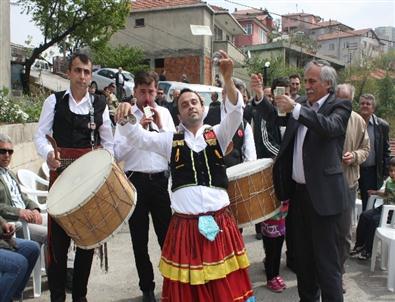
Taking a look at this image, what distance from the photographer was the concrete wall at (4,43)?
1021cm

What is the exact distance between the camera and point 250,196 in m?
3.69

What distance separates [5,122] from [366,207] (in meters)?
5.01

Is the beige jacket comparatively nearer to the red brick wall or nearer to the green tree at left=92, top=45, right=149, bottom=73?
the green tree at left=92, top=45, right=149, bottom=73

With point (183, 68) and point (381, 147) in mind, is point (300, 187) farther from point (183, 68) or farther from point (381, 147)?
point (183, 68)

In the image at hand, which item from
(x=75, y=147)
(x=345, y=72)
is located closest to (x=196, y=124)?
(x=75, y=147)

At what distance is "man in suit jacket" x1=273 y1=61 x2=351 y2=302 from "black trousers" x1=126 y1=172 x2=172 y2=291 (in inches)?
37.4

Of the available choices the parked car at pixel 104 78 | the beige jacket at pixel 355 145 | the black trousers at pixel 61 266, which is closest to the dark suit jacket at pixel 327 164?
the beige jacket at pixel 355 145

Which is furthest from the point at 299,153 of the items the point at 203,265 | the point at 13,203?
the point at 13,203

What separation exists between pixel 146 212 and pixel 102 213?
953mm

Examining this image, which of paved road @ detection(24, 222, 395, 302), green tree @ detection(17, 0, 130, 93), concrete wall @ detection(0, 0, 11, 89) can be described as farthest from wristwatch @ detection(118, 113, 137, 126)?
green tree @ detection(17, 0, 130, 93)

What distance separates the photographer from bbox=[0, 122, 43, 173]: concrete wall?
6602 mm

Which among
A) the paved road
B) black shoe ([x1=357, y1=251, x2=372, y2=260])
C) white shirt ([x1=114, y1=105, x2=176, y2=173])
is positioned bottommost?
the paved road

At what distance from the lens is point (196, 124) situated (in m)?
3.44

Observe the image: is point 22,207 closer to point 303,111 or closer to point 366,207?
point 303,111
